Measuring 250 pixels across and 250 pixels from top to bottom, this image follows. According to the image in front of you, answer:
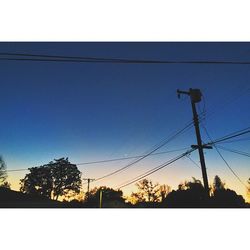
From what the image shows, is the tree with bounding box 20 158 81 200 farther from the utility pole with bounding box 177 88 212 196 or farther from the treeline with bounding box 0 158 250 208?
the utility pole with bounding box 177 88 212 196

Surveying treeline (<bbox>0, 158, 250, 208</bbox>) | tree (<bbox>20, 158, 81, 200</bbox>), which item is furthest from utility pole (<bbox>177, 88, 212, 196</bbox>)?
tree (<bbox>20, 158, 81, 200</bbox>)

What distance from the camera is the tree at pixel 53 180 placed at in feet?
131

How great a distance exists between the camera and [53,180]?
44.2 m

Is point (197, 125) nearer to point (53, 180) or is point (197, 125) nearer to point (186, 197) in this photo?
point (186, 197)

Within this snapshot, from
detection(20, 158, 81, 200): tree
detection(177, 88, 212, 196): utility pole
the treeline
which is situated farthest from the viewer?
detection(20, 158, 81, 200): tree

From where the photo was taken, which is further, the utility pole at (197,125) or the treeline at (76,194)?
the treeline at (76,194)

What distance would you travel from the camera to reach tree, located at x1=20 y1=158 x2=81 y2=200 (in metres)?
39.9

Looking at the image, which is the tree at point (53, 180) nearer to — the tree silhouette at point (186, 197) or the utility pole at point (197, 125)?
the tree silhouette at point (186, 197)

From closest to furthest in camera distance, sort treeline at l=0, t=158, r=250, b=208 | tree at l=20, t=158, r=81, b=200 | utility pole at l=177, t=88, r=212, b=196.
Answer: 1. utility pole at l=177, t=88, r=212, b=196
2. treeline at l=0, t=158, r=250, b=208
3. tree at l=20, t=158, r=81, b=200

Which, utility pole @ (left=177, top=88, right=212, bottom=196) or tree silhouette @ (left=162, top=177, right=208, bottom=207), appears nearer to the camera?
utility pole @ (left=177, top=88, right=212, bottom=196)

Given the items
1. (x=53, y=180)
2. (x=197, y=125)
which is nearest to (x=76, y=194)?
(x=53, y=180)

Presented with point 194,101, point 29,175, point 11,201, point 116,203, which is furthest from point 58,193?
point 194,101

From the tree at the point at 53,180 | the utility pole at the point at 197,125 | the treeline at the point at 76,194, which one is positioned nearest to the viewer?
the utility pole at the point at 197,125

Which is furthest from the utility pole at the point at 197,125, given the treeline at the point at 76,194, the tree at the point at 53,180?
the tree at the point at 53,180
